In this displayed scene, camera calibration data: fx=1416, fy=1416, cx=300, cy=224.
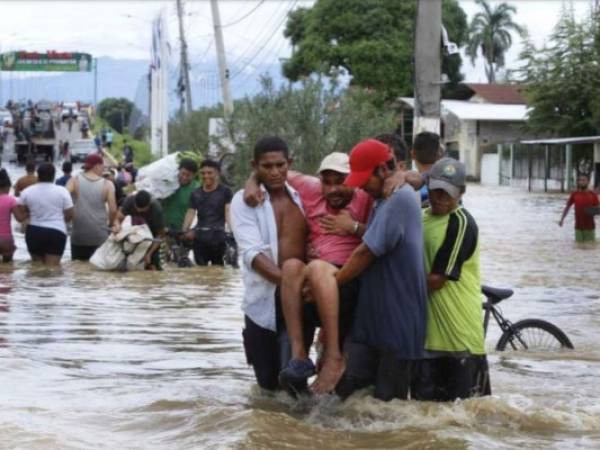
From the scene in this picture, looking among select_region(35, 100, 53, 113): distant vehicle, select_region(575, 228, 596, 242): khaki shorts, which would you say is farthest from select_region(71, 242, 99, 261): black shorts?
select_region(35, 100, 53, 113): distant vehicle

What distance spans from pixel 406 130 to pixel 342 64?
Result: 16.6ft

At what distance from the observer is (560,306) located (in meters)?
16.6

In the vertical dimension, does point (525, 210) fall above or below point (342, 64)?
below

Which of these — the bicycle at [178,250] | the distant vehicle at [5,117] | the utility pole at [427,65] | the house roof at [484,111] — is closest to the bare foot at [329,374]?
the bicycle at [178,250]

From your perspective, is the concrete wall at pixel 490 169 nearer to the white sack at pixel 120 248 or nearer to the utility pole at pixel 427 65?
the utility pole at pixel 427 65

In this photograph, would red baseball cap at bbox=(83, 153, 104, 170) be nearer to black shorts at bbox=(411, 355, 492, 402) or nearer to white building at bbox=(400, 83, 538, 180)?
black shorts at bbox=(411, 355, 492, 402)

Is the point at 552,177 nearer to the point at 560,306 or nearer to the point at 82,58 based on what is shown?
Result: the point at 560,306

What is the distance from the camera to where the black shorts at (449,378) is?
7.79 m

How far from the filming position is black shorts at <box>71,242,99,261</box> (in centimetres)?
1891

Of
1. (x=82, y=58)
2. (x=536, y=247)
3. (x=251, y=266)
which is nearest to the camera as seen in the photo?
(x=251, y=266)

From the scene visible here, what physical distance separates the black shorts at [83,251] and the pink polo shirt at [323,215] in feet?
36.8

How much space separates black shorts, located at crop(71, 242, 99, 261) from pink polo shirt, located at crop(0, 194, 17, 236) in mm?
911

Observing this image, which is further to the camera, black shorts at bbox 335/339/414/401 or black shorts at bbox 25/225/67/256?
black shorts at bbox 25/225/67/256

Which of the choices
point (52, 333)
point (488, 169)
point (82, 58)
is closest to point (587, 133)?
Answer: point (488, 169)
